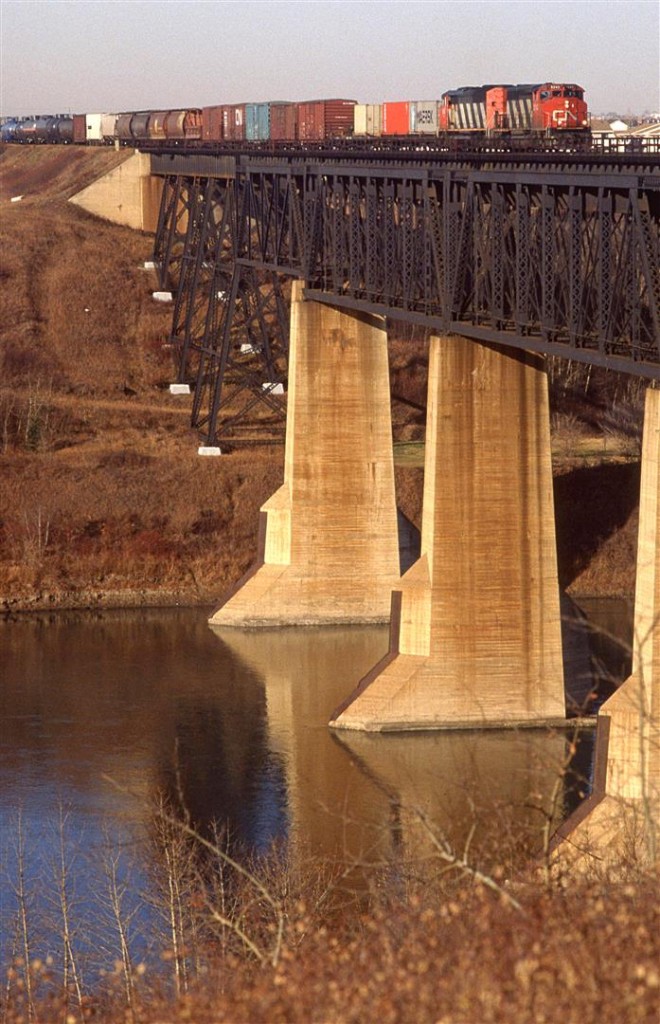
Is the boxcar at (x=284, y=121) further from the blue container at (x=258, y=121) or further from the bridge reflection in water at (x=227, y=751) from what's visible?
the bridge reflection in water at (x=227, y=751)

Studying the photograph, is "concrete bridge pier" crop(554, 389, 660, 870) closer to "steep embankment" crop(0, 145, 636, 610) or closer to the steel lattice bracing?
the steel lattice bracing

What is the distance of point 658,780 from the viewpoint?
27047 millimetres

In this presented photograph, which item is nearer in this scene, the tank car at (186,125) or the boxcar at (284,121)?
the boxcar at (284,121)

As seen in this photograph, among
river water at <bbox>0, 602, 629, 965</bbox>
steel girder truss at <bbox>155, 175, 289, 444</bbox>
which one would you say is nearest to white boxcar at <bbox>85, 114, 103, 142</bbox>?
steel girder truss at <bbox>155, 175, 289, 444</bbox>

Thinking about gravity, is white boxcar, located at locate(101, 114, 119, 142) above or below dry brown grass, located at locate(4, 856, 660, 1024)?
above

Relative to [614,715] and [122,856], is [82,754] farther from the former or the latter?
[614,715]

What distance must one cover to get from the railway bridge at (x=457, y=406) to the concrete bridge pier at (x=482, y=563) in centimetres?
4

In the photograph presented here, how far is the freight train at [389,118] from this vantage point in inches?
2202

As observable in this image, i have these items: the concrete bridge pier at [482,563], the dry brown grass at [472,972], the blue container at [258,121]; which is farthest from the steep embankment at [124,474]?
the dry brown grass at [472,972]

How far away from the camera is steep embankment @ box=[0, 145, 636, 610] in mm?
50062

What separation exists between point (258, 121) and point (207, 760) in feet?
135

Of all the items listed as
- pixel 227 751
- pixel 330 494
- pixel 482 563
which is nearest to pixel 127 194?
pixel 330 494

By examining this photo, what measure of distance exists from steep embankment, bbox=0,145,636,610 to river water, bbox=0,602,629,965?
8.99 ft

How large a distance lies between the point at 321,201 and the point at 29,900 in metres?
23.0
